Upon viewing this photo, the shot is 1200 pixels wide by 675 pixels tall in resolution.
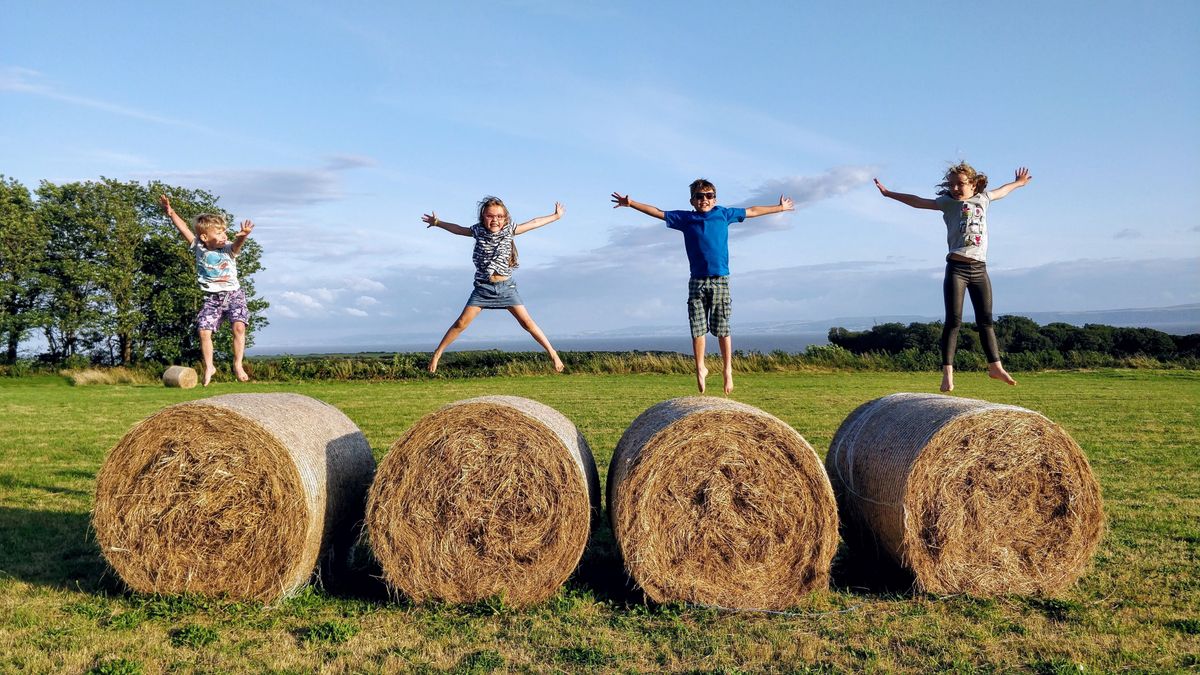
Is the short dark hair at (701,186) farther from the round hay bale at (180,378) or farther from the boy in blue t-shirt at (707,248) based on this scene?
the round hay bale at (180,378)

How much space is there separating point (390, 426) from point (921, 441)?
13.3 meters

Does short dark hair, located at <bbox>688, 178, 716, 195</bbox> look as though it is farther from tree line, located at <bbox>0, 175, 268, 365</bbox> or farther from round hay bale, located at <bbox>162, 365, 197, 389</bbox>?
tree line, located at <bbox>0, 175, 268, 365</bbox>

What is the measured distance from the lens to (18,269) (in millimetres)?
40438

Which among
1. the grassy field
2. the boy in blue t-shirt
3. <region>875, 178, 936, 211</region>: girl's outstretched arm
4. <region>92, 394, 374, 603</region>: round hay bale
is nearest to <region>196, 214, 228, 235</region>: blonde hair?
the grassy field

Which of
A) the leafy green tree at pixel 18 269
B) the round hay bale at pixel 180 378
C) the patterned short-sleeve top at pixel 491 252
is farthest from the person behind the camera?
the leafy green tree at pixel 18 269

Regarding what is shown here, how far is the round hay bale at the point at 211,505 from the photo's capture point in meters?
6.42

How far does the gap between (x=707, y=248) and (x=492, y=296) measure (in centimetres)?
253

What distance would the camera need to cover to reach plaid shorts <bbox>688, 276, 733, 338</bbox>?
30.5 feet

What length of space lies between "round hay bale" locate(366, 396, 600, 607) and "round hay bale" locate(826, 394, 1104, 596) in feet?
8.63

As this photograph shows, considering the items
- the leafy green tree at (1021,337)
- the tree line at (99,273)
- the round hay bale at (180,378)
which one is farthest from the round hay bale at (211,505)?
the leafy green tree at (1021,337)

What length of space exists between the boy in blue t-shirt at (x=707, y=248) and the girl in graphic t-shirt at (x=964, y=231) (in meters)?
1.78

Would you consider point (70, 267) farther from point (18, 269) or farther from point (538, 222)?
point (538, 222)

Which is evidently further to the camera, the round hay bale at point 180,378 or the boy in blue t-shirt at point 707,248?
the round hay bale at point 180,378

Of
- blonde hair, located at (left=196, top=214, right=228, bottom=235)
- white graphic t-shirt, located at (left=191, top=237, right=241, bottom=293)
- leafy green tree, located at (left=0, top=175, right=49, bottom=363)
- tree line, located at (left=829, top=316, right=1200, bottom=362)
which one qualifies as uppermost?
leafy green tree, located at (left=0, top=175, right=49, bottom=363)
